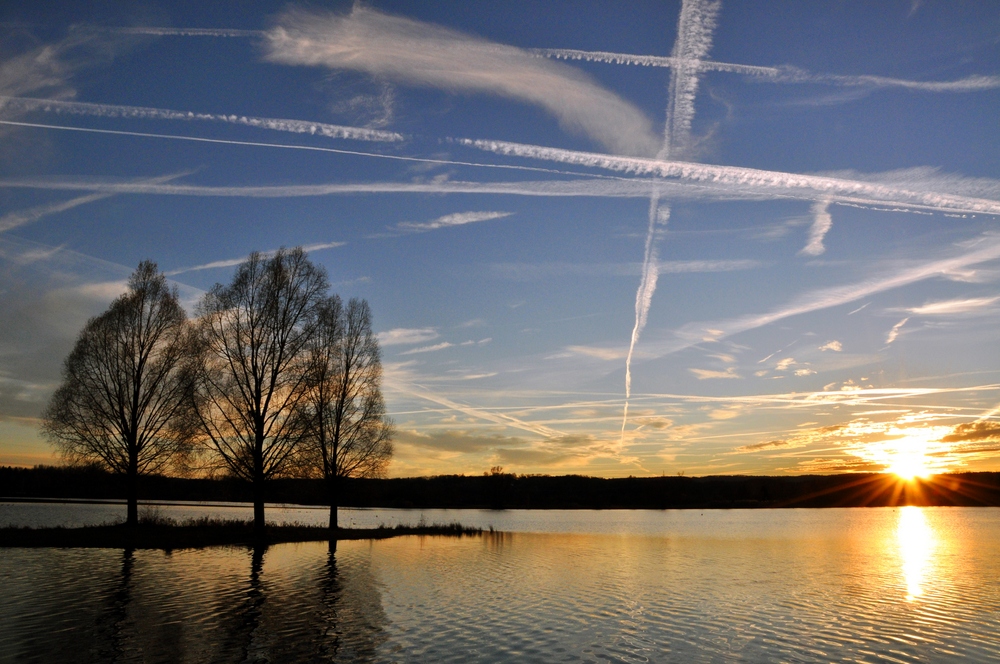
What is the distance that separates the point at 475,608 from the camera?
20.9 m

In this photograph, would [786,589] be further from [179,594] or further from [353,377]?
[353,377]

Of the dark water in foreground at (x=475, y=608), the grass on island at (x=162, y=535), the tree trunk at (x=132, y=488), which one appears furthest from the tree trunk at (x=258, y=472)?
the tree trunk at (x=132, y=488)

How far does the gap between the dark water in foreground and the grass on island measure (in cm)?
203

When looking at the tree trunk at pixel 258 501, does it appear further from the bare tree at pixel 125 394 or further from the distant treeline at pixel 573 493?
the distant treeline at pixel 573 493

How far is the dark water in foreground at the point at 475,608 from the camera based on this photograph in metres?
15.3

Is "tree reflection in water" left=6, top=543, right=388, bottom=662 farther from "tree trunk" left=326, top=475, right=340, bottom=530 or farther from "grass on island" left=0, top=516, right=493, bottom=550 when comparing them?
"tree trunk" left=326, top=475, right=340, bottom=530

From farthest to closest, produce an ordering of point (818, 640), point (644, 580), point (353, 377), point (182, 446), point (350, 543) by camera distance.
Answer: point (353, 377) < point (350, 543) < point (182, 446) < point (644, 580) < point (818, 640)

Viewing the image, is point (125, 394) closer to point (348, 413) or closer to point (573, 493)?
point (348, 413)

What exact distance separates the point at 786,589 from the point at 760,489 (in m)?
170

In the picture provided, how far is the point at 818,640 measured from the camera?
17.6 meters

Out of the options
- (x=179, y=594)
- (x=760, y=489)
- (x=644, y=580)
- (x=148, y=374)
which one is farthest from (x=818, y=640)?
(x=760, y=489)

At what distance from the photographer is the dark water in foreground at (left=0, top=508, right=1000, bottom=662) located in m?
15.3

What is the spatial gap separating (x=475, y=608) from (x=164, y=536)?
22.5 m

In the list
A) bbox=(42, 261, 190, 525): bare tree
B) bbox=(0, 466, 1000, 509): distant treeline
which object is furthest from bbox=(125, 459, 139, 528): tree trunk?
bbox=(0, 466, 1000, 509): distant treeline
